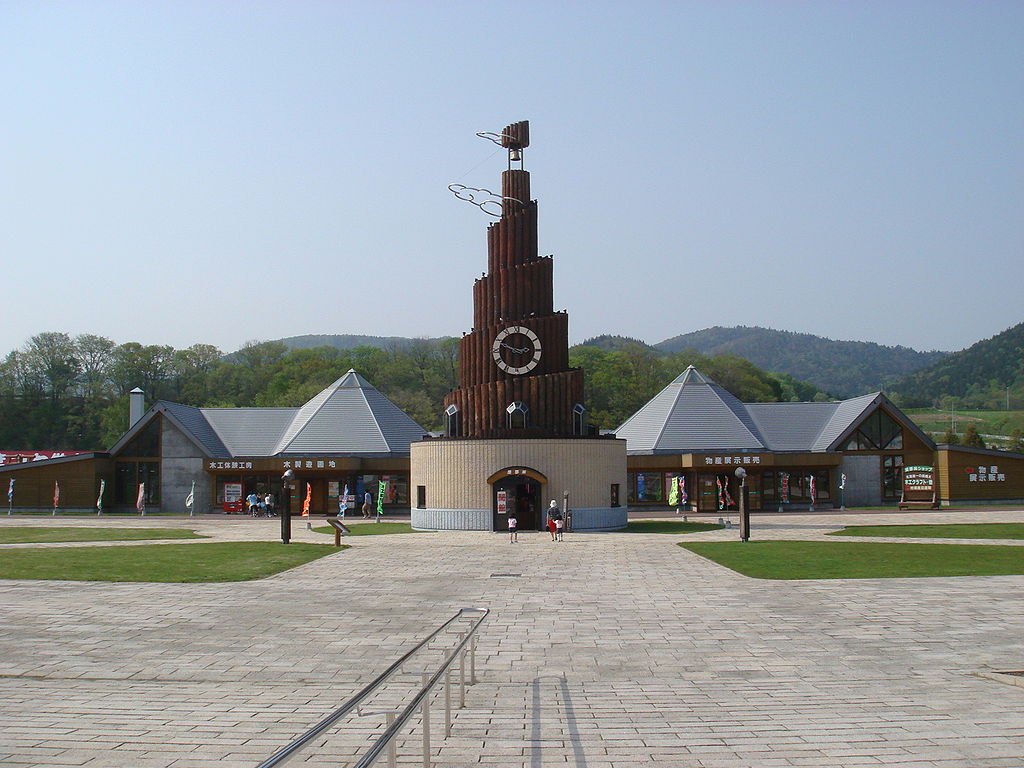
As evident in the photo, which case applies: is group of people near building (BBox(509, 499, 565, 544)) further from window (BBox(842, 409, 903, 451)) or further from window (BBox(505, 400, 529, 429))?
window (BBox(842, 409, 903, 451))

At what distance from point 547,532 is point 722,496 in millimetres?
17589

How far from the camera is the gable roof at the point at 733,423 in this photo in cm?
5688

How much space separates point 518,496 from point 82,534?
18.5 m

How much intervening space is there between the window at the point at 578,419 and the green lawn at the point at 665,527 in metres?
5.03

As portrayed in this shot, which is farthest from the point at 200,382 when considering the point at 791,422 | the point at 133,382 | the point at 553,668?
the point at 553,668

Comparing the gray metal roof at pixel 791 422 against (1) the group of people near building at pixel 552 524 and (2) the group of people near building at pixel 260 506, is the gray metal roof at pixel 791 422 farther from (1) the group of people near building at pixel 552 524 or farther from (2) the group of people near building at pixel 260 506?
(2) the group of people near building at pixel 260 506

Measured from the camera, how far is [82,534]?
3781 centimetres

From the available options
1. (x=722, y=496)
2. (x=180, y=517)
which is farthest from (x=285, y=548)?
(x=722, y=496)

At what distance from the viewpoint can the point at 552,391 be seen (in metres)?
42.4

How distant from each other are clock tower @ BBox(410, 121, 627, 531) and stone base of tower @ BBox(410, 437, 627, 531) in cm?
5

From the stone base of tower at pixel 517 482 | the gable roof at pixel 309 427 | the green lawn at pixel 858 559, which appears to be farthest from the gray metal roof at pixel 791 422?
the green lawn at pixel 858 559

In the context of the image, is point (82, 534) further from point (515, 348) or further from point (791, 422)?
point (791, 422)

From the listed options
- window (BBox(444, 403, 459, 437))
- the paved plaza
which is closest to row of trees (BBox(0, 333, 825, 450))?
window (BBox(444, 403, 459, 437))

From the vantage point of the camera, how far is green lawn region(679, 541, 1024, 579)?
23859 mm
